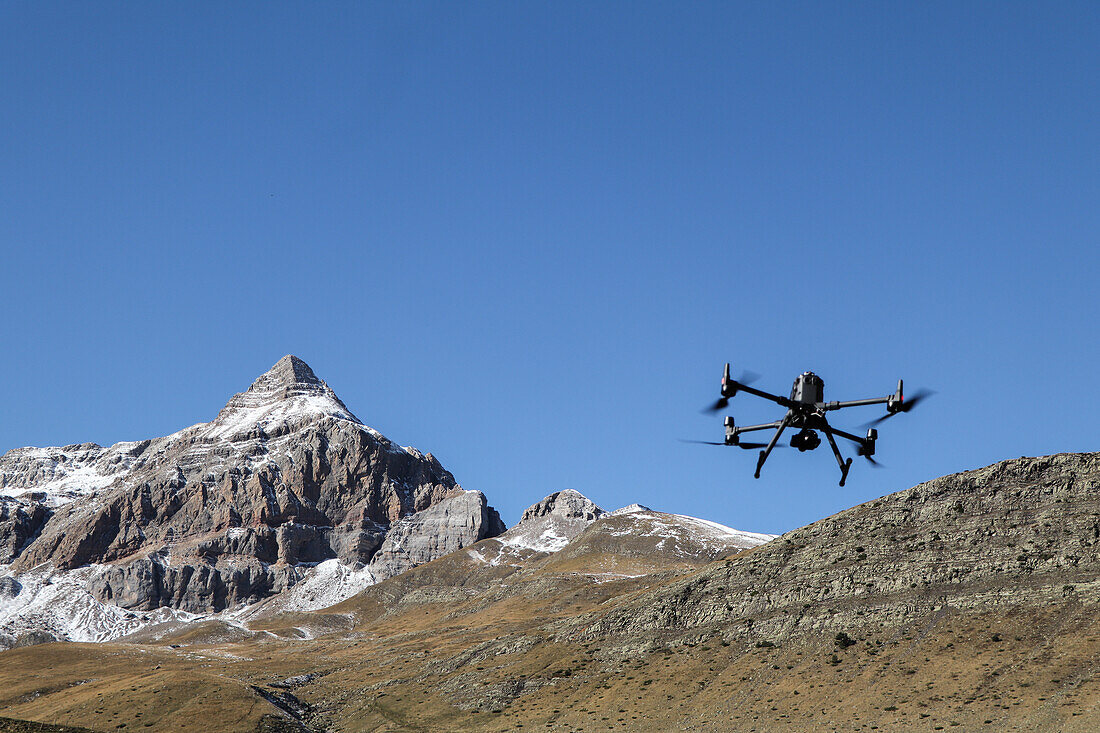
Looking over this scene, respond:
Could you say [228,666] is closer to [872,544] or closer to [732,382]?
[872,544]

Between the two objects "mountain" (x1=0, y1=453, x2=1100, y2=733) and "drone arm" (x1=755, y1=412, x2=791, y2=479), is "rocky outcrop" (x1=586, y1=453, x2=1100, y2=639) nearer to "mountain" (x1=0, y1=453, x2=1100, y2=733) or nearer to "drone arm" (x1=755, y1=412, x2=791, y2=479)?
"mountain" (x1=0, y1=453, x2=1100, y2=733)

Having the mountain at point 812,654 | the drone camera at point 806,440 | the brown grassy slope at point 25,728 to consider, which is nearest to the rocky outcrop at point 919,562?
the mountain at point 812,654

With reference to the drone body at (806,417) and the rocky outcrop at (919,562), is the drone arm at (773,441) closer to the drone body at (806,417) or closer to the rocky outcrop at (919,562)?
the drone body at (806,417)

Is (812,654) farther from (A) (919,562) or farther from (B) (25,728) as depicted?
(B) (25,728)

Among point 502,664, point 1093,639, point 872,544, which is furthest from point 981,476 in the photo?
point 502,664

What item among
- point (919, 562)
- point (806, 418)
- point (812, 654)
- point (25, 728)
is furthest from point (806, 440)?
point (919, 562)

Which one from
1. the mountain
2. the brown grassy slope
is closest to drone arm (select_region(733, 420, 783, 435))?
the mountain
